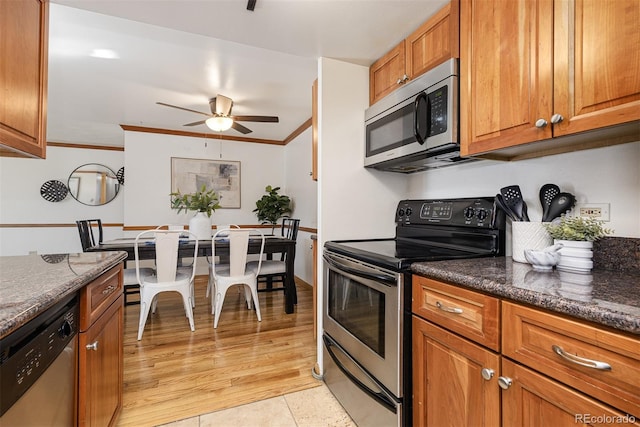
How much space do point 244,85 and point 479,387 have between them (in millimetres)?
3141

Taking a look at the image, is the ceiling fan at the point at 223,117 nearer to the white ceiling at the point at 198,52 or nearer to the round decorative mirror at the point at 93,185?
the white ceiling at the point at 198,52

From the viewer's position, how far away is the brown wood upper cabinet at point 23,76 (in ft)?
3.35

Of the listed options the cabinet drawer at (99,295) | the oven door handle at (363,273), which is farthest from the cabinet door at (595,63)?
the cabinet drawer at (99,295)

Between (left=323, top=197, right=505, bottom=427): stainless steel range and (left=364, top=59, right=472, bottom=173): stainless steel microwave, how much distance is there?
307 millimetres

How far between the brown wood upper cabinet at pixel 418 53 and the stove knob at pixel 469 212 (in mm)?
756

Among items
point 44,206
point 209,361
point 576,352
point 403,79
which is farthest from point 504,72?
point 44,206

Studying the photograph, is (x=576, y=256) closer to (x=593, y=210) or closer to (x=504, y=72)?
(x=593, y=210)

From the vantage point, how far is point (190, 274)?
2977 millimetres

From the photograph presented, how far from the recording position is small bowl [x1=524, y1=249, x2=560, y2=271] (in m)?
1.08

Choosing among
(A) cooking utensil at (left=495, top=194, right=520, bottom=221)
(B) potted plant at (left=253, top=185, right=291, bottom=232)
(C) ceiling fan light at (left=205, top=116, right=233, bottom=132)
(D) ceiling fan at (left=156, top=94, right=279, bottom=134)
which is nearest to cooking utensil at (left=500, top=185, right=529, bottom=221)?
(A) cooking utensil at (left=495, top=194, right=520, bottom=221)

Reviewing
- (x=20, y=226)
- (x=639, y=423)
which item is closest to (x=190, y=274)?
(x=639, y=423)

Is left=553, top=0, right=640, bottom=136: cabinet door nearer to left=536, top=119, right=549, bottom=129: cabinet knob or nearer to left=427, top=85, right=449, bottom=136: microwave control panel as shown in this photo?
Result: left=536, top=119, right=549, bottom=129: cabinet knob

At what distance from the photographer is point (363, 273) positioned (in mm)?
1414

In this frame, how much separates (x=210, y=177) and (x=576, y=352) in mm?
4943
